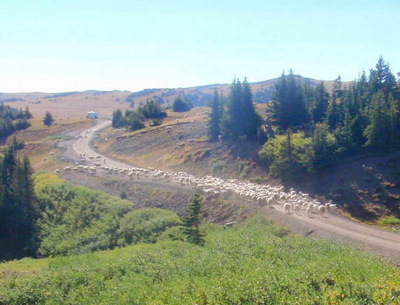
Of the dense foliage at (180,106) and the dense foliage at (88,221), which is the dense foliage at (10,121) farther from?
the dense foliage at (88,221)

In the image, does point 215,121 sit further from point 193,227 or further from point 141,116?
point 193,227

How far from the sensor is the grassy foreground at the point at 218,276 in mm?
13938

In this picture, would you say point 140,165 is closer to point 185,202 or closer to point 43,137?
point 185,202

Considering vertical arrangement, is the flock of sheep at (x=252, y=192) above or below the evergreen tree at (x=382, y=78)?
below

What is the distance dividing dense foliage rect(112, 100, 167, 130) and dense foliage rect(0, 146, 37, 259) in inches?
1831

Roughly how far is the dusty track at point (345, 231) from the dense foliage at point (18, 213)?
22.3 metres

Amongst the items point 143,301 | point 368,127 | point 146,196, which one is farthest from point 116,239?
point 368,127

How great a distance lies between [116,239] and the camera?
1221 inches

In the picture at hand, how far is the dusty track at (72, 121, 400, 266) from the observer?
22016 mm

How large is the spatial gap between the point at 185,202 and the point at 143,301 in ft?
71.7

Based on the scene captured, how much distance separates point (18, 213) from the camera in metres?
37.7

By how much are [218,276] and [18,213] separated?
27932 millimetres

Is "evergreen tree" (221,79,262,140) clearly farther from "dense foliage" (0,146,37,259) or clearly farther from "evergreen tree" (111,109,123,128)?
"evergreen tree" (111,109,123,128)

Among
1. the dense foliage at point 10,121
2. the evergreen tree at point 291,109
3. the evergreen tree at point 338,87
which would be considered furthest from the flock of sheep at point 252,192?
the dense foliage at point 10,121
